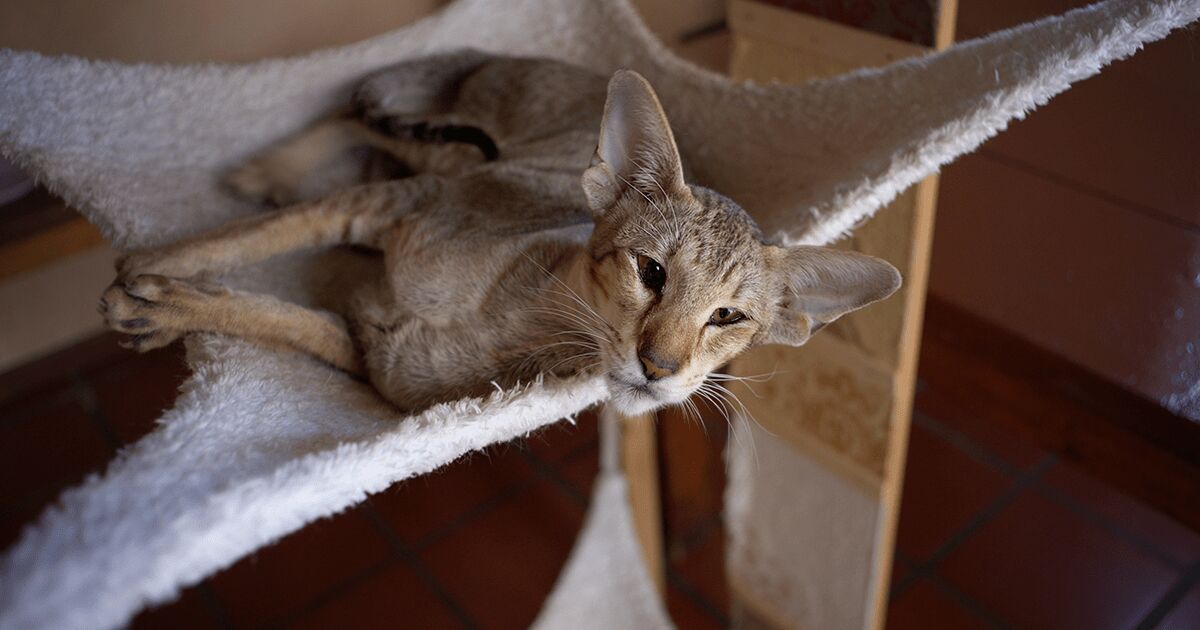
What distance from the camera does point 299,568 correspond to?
1900 mm

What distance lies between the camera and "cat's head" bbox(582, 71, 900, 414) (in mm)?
864

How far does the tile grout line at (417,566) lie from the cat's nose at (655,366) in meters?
1.15

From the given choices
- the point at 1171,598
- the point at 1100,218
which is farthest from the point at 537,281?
the point at 1171,598

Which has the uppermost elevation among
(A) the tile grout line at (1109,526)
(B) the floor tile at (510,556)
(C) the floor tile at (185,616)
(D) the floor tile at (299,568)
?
(A) the tile grout line at (1109,526)

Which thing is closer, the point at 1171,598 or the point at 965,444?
the point at 1171,598

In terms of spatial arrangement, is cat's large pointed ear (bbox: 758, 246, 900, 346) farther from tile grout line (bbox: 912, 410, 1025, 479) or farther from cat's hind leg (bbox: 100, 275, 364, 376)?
tile grout line (bbox: 912, 410, 1025, 479)

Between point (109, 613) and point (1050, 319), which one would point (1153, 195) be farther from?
point (109, 613)

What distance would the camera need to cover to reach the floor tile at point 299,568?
1813 millimetres

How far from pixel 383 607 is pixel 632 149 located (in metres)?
1.35

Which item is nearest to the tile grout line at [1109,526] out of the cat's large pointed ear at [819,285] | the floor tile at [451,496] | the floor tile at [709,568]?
the floor tile at [709,568]

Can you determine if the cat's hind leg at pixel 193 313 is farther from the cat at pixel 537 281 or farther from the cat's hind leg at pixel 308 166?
the cat's hind leg at pixel 308 166

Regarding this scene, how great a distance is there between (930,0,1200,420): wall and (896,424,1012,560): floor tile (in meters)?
0.60

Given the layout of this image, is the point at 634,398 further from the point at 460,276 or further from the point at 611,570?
the point at 611,570

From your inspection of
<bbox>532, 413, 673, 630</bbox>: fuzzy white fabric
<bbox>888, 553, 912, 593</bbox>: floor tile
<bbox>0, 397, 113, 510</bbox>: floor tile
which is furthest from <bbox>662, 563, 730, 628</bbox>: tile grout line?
<bbox>0, 397, 113, 510</bbox>: floor tile
